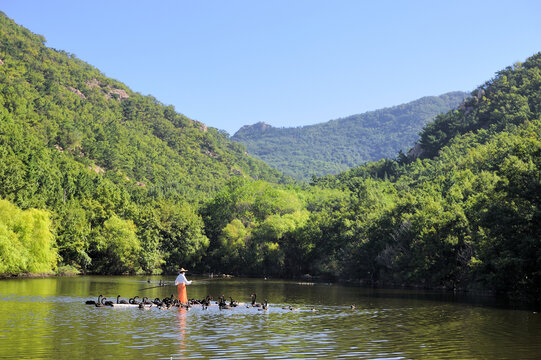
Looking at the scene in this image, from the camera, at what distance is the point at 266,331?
31125 mm

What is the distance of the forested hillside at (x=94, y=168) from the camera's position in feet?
303

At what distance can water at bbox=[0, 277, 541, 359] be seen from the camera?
2390cm

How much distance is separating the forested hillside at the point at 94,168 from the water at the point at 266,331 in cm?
3466

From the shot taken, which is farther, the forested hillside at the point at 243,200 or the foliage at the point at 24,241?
the foliage at the point at 24,241

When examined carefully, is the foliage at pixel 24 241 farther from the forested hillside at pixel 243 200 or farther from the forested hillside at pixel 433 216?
the forested hillside at pixel 433 216

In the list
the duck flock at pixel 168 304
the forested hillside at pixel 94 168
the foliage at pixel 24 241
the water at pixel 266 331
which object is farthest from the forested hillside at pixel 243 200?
the duck flock at pixel 168 304

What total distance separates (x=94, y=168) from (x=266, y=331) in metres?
119

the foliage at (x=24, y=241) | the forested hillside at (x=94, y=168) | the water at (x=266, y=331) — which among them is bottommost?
the water at (x=266, y=331)

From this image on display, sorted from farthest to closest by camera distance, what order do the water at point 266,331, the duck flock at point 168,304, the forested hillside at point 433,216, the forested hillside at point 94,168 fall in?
the forested hillside at point 94,168
the forested hillside at point 433,216
the duck flock at point 168,304
the water at point 266,331

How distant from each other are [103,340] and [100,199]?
81.8 metres

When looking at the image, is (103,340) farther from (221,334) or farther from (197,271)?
(197,271)

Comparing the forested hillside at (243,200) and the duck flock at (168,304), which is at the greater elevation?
the forested hillside at (243,200)

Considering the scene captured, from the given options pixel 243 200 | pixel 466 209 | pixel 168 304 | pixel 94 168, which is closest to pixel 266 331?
pixel 168 304

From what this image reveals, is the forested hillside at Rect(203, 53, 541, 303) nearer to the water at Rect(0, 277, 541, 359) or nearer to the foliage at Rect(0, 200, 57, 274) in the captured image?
the water at Rect(0, 277, 541, 359)
